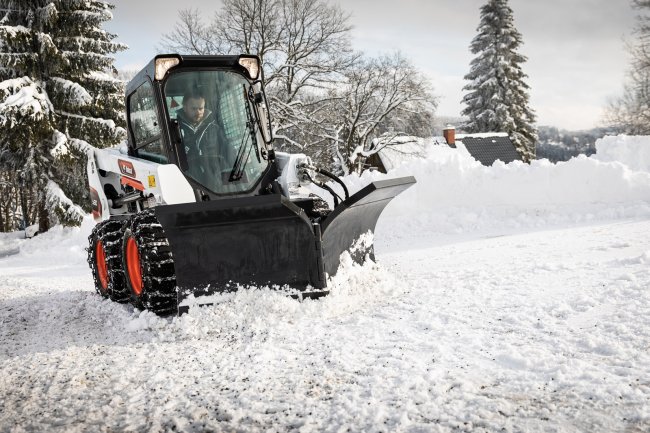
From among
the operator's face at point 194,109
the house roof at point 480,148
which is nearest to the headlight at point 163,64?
the operator's face at point 194,109

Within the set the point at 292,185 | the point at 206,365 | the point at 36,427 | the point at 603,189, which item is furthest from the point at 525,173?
the point at 36,427

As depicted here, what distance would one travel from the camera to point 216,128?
5270 millimetres

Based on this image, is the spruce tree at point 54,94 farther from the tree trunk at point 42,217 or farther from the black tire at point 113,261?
the black tire at point 113,261

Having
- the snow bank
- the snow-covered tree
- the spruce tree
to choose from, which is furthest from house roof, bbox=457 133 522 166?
the spruce tree

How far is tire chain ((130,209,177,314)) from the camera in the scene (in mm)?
4426

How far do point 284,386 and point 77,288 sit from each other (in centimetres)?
576

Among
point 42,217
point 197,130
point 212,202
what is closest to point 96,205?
point 197,130

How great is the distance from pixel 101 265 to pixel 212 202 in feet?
10.3

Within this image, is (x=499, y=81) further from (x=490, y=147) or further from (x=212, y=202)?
(x=212, y=202)

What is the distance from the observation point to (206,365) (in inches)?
134

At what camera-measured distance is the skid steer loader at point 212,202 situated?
4301mm

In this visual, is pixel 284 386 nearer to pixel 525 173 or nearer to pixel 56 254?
pixel 525 173

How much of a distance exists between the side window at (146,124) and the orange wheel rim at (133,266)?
0.85 meters

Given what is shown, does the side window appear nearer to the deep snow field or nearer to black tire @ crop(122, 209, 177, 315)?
black tire @ crop(122, 209, 177, 315)
